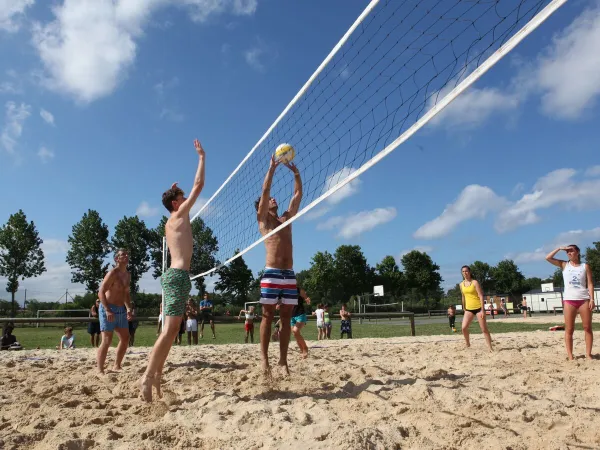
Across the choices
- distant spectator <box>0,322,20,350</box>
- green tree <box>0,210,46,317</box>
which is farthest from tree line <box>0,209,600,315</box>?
distant spectator <box>0,322,20,350</box>

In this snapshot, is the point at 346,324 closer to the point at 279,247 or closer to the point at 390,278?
the point at 279,247

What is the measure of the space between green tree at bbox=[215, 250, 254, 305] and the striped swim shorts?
4692 cm

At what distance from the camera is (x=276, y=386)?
3387 mm

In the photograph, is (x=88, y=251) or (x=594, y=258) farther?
(x=594, y=258)

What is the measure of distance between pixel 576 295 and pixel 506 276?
3271 inches

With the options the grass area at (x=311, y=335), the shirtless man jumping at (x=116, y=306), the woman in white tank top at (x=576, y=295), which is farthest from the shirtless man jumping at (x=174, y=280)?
the grass area at (x=311, y=335)

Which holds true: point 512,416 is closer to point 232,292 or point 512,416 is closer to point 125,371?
point 125,371

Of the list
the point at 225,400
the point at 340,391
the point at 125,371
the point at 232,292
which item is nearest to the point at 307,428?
the point at 225,400

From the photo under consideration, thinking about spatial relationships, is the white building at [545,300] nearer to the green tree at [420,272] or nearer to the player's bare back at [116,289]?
the green tree at [420,272]

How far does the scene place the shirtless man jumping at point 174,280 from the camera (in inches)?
121

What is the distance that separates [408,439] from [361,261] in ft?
203

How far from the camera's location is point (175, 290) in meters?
3.21

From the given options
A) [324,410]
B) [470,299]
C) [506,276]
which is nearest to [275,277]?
[324,410]

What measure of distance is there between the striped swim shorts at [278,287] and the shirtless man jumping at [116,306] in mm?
1674
